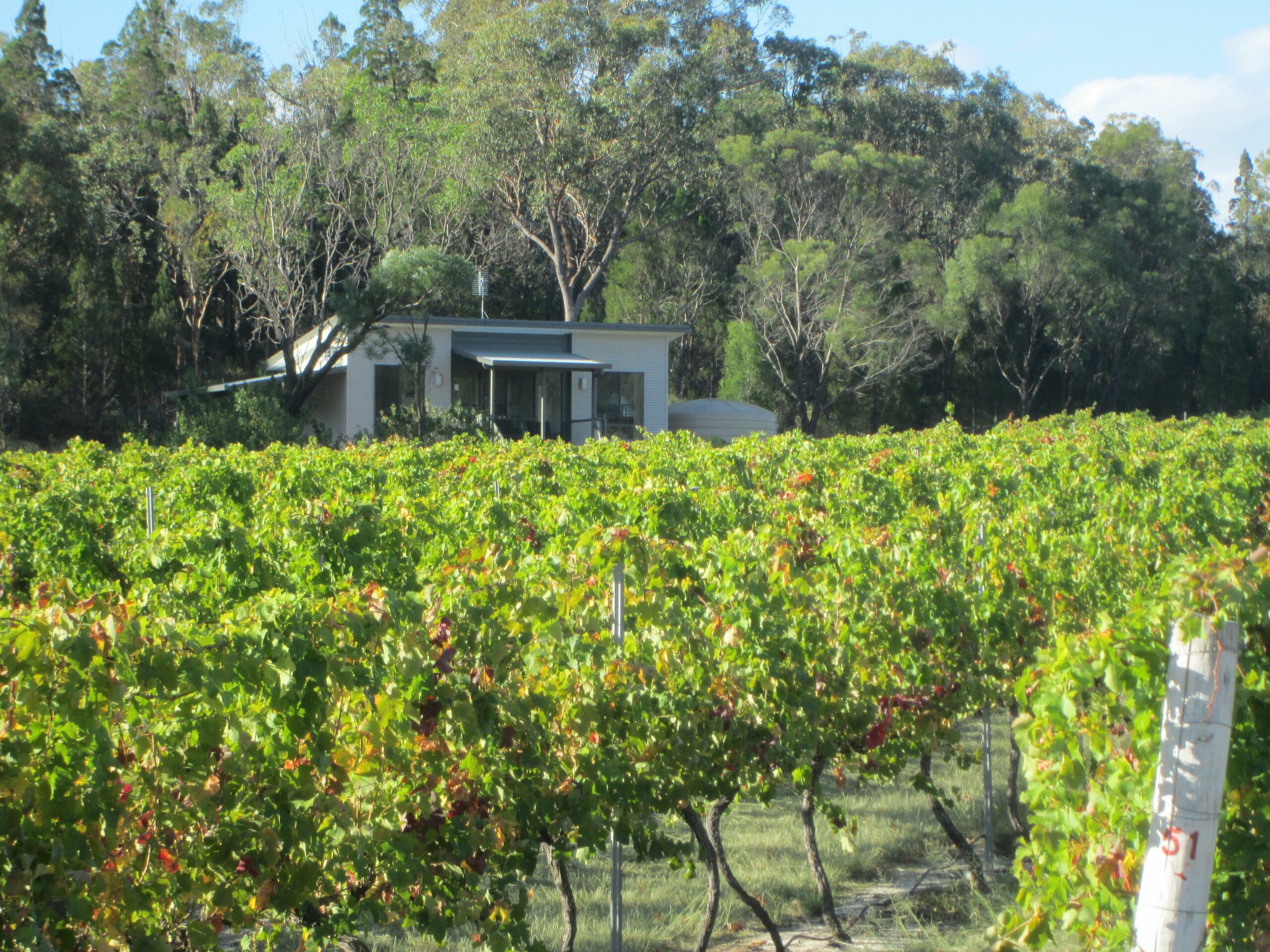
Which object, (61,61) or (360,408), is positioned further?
(61,61)

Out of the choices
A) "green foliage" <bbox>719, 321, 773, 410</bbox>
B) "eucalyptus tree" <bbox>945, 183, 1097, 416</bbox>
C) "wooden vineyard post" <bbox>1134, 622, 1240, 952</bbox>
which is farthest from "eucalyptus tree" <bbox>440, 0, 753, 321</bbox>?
"wooden vineyard post" <bbox>1134, 622, 1240, 952</bbox>

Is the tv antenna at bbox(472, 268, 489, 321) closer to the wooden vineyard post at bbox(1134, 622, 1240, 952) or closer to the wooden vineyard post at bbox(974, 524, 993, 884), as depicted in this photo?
the wooden vineyard post at bbox(974, 524, 993, 884)

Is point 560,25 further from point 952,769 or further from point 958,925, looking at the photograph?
point 958,925

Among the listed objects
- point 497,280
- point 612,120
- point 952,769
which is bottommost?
point 952,769

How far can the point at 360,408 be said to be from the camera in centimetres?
2761

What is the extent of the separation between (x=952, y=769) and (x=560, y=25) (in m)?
30.0

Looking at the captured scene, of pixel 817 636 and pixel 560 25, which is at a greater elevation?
pixel 560 25

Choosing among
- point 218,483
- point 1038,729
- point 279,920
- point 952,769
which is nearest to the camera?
point 1038,729

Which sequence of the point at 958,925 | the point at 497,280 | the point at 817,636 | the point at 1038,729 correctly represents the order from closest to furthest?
the point at 1038,729 < the point at 817,636 < the point at 958,925 < the point at 497,280

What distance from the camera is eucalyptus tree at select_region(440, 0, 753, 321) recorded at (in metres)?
33.3

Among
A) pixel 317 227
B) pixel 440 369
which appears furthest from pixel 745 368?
pixel 317 227

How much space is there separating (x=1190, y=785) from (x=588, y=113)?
3324 cm

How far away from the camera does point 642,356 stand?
31.0 meters

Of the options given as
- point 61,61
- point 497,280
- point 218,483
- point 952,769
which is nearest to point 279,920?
point 952,769
